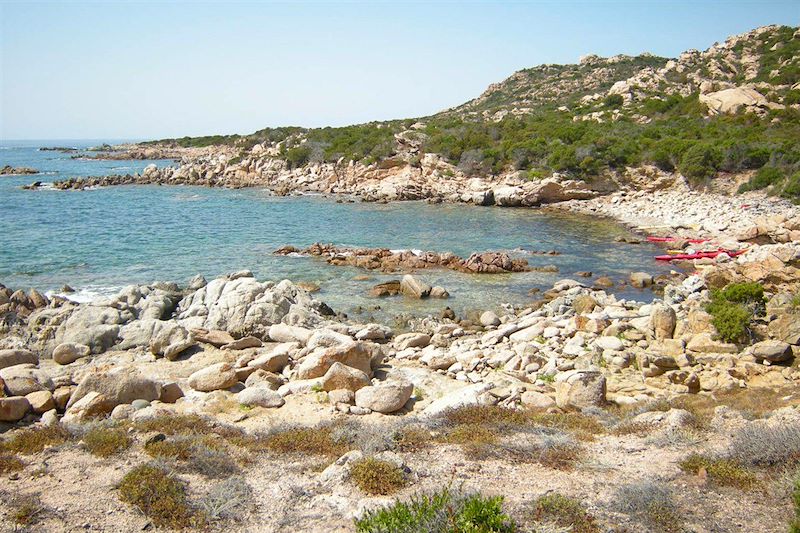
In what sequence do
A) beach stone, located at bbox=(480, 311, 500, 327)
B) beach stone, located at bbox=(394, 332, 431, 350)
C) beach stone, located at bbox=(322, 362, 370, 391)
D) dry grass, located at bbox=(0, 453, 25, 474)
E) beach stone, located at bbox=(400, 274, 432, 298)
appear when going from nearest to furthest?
dry grass, located at bbox=(0, 453, 25, 474) < beach stone, located at bbox=(322, 362, 370, 391) < beach stone, located at bbox=(394, 332, 431, 350) < beach stone, located at bbox=(480, 311, 500, 327) < beach stone, located at bbox=(400, 274, 432, 298)

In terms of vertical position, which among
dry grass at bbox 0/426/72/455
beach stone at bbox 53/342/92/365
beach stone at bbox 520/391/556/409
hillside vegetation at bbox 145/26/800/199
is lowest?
beach stone at bbox 53/342/92/365

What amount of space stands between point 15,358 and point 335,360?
7.85 meters

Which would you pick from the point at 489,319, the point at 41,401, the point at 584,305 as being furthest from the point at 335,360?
the point at 584,305

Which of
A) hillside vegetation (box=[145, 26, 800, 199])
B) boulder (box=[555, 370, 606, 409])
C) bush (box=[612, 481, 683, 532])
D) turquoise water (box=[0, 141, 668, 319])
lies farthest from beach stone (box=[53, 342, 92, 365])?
hillside vegetation (box=[145, 26, 800, 199])

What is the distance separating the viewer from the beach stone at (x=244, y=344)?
14.3 metres

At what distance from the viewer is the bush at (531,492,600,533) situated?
5.58m

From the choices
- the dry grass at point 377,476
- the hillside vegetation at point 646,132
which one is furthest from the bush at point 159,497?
the hillside vegetation at point 646,132

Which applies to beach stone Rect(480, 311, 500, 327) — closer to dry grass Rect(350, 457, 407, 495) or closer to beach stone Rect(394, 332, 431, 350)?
beach stone Rect(394, 332, 431, 350)

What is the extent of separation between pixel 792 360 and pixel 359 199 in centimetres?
4070

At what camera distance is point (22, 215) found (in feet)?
126

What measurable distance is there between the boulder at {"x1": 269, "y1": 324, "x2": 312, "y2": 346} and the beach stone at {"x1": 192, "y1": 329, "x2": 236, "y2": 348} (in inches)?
46.9

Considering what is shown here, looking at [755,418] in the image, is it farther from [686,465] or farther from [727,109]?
[727,109]

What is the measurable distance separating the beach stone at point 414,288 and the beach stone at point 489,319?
142 inches

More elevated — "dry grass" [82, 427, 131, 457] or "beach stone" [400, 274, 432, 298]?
"dry grass" [82, 427, 131, 457]
